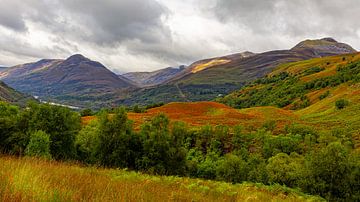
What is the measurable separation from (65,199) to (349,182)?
35030 millimetres

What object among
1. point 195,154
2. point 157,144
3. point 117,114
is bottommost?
point 195,154

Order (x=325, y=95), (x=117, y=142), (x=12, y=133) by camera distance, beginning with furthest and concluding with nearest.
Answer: (x=325, y=95)
(x=12, y=133)
(x=117, y=142)

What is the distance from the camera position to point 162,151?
39.3 m

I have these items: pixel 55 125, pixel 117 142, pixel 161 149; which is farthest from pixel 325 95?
pixel 55 125

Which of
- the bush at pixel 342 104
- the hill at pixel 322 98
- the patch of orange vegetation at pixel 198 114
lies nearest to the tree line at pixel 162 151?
the hill at pixel 322 98

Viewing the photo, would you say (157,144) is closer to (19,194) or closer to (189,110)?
(19,194)

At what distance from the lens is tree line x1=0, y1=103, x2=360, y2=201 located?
113 ft

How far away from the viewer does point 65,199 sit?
591 cm

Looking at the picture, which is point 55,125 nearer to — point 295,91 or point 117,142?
point 117,142

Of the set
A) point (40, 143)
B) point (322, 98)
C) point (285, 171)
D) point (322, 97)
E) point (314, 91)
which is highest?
point (314, 91)

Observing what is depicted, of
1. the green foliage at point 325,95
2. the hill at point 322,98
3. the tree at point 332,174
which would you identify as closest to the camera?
the tree at point 332,174

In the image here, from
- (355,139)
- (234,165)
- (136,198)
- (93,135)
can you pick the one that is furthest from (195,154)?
(136,198)

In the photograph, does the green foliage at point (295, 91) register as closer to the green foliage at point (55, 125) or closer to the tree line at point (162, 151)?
the tree line at point (162, 151)

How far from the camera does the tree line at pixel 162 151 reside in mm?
34375
